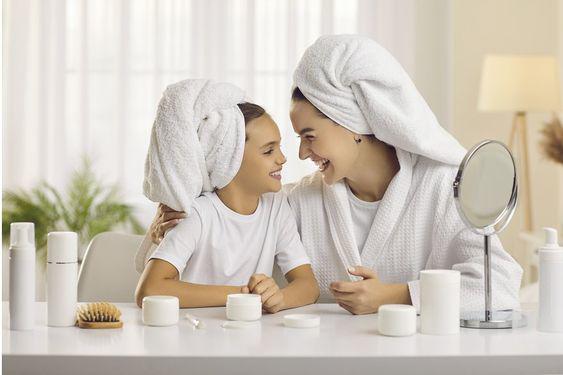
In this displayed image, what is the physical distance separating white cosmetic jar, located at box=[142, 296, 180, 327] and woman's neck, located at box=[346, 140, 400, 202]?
666 mm

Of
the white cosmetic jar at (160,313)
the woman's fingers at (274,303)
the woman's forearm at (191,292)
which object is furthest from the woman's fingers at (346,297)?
the white cosmetic jar at (160,313)

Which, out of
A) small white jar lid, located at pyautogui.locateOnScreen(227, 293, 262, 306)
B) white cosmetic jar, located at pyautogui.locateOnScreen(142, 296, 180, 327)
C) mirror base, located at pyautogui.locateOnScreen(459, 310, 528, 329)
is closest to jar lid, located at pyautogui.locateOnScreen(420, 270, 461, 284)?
mirror base, located at pyautogui.locateOnScreen(459, 310, 528, 329)

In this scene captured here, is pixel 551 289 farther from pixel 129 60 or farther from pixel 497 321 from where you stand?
pixel 129 60

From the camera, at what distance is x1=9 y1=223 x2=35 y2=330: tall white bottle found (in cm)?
154

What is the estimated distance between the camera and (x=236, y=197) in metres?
2.05

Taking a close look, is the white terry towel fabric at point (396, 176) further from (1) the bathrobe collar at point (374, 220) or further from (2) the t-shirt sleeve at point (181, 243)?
(2) the t-shirt sleeve at point (181, 243)

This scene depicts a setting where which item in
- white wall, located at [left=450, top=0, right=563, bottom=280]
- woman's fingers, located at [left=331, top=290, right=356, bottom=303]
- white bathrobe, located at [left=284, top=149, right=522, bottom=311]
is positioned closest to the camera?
woman's fingers, located at [left=331, top=290, right=356, bottom=303]

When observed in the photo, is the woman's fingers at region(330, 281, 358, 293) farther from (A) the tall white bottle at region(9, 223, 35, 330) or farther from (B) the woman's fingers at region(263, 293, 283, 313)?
(A) the tall white bottle at region(9, 223, 35, 330)

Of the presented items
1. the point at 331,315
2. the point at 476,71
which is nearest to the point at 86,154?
the point at 476,71

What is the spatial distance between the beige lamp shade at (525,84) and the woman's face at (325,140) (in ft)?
9.92

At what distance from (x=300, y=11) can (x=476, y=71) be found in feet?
3.60

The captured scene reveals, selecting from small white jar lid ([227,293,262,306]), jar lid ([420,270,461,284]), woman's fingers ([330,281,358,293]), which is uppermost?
jar lid ([420,270,461,284])

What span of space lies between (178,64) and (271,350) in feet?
13.2

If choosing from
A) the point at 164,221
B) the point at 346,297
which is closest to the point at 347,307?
the point at 346,297
